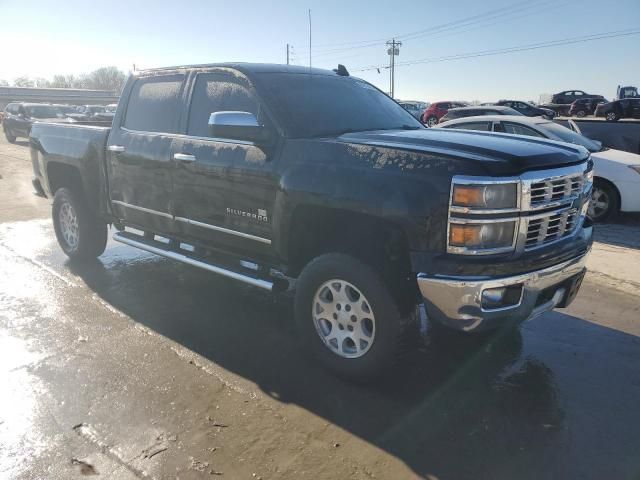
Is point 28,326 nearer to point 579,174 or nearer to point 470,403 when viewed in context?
point 470,403

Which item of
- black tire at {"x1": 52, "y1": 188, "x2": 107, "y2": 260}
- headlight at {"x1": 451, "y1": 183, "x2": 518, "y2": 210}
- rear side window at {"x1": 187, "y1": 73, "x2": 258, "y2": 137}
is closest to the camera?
headlight at {"x1": 451, "y1": 183, "x2": 518, "y2": 210}

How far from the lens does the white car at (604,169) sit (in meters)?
8.09

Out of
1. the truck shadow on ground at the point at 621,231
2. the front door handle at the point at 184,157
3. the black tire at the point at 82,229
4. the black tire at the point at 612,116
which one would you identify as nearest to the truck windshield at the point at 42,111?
the black tire at the point at 82,229

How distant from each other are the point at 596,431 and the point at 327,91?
3.05 metres

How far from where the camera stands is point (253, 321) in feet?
15.0

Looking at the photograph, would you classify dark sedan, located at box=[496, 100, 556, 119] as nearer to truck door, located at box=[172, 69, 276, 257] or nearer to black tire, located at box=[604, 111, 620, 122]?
black tire, located at box=[604, 111, 620, 122]

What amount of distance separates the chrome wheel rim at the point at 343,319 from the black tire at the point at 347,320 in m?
0.02

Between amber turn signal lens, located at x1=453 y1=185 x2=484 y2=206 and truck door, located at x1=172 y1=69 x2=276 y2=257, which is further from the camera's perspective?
truck door, located at x1=172 y1=69 x2=276 y2=257

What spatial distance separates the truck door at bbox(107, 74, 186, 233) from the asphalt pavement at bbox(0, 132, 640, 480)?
0.86 m

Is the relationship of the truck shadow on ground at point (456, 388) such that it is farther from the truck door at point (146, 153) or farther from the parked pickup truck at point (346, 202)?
the truck door at point (146, 153)

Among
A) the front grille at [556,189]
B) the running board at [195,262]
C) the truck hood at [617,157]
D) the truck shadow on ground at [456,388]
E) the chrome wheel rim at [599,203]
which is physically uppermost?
the front grille at [556,189]

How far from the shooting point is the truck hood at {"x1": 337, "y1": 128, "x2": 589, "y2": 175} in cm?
297

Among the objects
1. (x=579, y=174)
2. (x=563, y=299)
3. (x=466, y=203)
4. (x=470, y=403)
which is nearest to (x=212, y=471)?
(x=470, y=403)

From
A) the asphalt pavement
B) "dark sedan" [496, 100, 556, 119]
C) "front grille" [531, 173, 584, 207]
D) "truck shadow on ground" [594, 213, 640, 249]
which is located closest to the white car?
"truck shadow on ground" [594, 213, 640, 249]
